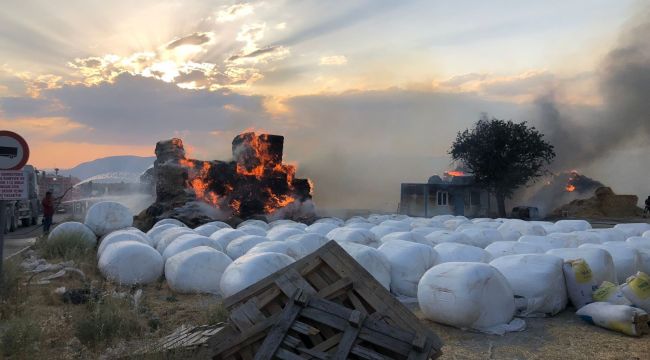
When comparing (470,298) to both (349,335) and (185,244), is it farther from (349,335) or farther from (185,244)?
(185,244)

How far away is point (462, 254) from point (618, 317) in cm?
345

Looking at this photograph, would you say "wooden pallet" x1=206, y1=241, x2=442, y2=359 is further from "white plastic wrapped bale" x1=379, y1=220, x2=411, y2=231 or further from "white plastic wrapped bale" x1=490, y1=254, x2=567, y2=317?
"white plastic wrapped bale" x1=379, y1=220, x2=411, y2=231

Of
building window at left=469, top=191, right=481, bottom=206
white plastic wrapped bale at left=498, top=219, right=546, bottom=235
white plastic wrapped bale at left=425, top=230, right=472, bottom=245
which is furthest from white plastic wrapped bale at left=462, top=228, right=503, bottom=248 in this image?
building window at left=469, top=191, right=481, bottom=206

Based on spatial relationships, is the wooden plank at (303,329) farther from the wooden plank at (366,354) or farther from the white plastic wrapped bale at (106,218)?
the white plastic wrapped bale at (106,218)

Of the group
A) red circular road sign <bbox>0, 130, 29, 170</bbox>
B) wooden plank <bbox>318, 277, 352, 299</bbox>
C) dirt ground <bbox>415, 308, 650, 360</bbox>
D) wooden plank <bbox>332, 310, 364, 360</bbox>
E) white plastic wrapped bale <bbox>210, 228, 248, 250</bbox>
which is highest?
red circular road sign <bbox>0, 130, 29, 170</bbox>

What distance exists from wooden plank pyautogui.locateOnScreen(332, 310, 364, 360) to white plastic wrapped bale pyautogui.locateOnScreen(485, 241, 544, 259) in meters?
7.38

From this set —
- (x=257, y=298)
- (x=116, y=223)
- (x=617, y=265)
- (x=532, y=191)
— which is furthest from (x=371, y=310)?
(x=532, y=191)

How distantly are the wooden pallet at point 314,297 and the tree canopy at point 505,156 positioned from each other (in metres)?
35.2

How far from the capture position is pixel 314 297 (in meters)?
4.67

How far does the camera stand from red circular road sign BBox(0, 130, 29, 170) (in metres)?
7.53

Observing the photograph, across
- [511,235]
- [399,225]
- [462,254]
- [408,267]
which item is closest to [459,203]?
[399,225]

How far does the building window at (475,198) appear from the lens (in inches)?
1629

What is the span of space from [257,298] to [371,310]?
3.73 feet

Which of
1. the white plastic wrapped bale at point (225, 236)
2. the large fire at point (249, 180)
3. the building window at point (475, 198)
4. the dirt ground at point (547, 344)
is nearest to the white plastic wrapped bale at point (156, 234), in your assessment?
the white plastic wrapped bale at point (225, 236)
